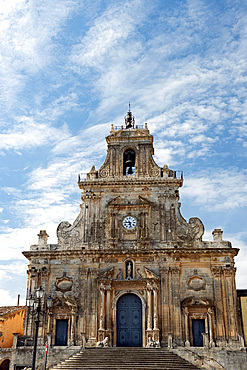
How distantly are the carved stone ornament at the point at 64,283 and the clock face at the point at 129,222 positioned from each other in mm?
5056

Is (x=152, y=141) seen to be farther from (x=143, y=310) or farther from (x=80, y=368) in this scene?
(x=80, y=368)

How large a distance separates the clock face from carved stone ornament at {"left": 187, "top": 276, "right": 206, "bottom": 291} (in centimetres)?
506

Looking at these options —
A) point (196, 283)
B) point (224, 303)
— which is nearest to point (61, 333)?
point (196, 283)

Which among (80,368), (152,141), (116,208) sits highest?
(152,141)

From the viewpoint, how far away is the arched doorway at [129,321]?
2650cm

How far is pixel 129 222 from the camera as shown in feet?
95.6

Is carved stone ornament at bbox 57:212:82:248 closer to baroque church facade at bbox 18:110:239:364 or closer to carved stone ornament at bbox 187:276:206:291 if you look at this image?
baroque church facade at bbox 18:110:239:364

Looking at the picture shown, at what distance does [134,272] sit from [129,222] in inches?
131

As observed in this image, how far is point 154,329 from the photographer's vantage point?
26.0 meters

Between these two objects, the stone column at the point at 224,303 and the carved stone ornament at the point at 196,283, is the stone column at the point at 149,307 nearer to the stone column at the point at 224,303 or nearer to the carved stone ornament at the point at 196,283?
the carved stone ornament at the point at 196,283

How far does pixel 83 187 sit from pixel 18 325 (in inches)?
439

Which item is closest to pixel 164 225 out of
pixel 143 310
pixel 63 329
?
pixel 143 310

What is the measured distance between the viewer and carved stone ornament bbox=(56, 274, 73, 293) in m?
28.0

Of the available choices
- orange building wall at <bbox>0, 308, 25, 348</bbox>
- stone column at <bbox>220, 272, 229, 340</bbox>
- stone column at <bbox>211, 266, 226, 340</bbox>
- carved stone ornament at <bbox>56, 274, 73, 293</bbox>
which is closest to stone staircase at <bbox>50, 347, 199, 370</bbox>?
stone column at <bbox>211, 266, 226, 340</bbox>
